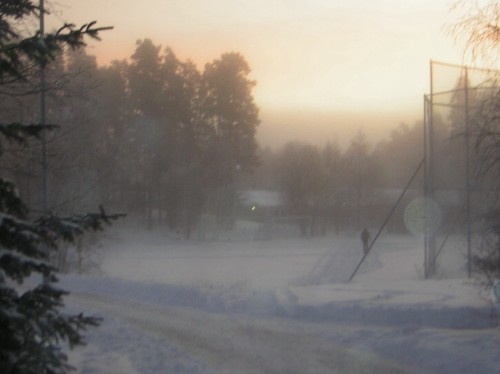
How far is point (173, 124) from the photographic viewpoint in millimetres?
63969

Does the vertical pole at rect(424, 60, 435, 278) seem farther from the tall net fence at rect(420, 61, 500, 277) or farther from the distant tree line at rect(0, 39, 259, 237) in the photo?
the distant tree line at rect(0, 39, 259, 237)

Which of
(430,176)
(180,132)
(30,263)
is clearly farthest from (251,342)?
(180,132)

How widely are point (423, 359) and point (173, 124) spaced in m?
54.2

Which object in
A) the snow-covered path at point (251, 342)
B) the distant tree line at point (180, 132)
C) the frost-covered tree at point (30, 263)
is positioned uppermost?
the distant tree line at point (180, 132)

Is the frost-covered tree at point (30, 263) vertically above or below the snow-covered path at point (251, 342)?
above

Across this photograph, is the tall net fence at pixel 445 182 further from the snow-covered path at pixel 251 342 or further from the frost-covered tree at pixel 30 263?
the frost-covered tree at pixel 30 263

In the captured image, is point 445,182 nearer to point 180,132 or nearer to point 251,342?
point 251,342

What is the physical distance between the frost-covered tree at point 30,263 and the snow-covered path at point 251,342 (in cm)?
545

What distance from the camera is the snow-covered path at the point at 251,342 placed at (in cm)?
1059

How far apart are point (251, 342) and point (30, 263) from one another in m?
8.18

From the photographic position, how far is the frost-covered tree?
4.71 metres

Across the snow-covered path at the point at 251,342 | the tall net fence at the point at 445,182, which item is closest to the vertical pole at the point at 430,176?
the tall net fence at the point at 445,182

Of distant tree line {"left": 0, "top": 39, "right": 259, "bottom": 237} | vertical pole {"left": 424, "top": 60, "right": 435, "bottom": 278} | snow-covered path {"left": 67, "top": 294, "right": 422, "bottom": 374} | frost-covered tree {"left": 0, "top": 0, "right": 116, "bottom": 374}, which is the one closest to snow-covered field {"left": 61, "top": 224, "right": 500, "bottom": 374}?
snow-covered path {"left": 67, "top": 294, "right": 422, "bottom": 374}

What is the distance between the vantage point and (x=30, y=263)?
4.78 meters
